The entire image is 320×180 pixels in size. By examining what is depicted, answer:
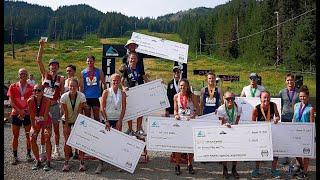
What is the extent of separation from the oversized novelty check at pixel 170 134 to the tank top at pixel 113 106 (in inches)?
26.7

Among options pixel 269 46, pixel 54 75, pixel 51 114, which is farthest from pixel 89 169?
pixel 269 46

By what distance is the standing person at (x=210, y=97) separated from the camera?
8.82 metres

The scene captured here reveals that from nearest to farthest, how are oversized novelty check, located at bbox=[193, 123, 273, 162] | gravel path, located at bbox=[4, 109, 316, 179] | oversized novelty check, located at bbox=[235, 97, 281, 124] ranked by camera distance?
oversized novelty check, located at bbox=[193, 123, 273, 162]
gravel path, located at bbox=[4, 109, 316, 179]
oversized novelty check, located at bbox=[235, 97, 281, 124]

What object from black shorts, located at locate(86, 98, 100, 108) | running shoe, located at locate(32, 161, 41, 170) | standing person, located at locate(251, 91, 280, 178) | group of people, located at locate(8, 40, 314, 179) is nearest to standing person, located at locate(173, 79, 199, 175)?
group of people, located at locate(8, 40, 314, 179)

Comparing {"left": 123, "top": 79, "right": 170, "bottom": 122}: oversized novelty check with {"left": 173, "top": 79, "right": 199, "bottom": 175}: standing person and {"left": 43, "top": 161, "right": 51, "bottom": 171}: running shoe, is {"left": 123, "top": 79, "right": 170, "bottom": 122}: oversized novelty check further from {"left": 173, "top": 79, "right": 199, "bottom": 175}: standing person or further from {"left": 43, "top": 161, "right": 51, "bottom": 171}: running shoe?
{"left": 43, "top": 161, "right": 51, "bottom": 171}: running shoe

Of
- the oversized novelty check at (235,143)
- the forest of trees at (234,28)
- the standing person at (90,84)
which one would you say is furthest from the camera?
the forest of trees at (234,28)

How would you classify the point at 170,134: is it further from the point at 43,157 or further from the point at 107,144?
the point at 43,157

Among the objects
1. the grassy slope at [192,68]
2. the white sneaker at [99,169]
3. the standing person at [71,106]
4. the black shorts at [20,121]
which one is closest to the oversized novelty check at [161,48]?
the standing person at [71,106]

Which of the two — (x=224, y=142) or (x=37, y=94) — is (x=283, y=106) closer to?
(x=224, y=142)

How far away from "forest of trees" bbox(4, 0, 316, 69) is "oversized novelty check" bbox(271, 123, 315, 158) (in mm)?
5669

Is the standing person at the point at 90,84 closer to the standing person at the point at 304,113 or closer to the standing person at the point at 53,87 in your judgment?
the standing person at the point at 53,87

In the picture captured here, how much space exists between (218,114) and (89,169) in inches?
112

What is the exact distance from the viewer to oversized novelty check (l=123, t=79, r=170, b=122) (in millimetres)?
9273

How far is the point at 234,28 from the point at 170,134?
88.5m
